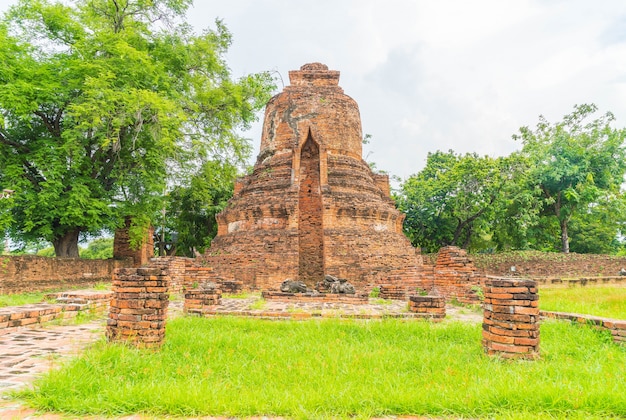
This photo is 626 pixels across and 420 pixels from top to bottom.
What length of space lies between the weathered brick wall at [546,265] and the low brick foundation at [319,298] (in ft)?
42.4

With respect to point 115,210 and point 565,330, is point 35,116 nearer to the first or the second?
point 115,210

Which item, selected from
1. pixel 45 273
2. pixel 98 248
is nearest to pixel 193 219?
pixel 45 273

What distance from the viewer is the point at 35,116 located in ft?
40.4

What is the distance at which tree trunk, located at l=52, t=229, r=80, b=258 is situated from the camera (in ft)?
43.1

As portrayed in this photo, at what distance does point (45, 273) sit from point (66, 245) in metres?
2.51

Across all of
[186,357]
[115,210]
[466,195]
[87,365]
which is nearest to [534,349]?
[186,357]

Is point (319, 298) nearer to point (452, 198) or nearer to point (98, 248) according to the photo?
point (452, 198)

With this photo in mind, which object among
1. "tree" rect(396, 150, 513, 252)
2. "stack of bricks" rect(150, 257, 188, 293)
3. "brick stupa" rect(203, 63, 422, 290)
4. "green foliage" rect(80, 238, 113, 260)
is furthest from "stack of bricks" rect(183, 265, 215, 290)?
"green foliage" rect(80, 238, 113, 260)

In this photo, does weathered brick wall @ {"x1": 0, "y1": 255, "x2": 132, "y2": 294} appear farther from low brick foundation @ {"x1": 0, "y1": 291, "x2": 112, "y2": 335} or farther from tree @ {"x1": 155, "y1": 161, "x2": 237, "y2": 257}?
tree @ {"x1": 155, "y1": 161, "x2": 237, "y2": 257}

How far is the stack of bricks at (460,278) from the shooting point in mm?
8742

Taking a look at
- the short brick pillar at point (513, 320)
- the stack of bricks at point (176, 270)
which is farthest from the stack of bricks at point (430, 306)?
the stack of bricks at point (176, 270)

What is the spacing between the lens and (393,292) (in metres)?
9.80

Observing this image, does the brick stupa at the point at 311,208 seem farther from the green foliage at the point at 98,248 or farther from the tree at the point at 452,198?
the green foliage at the point at 98,248

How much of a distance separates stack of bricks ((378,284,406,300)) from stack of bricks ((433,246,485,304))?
901mm
